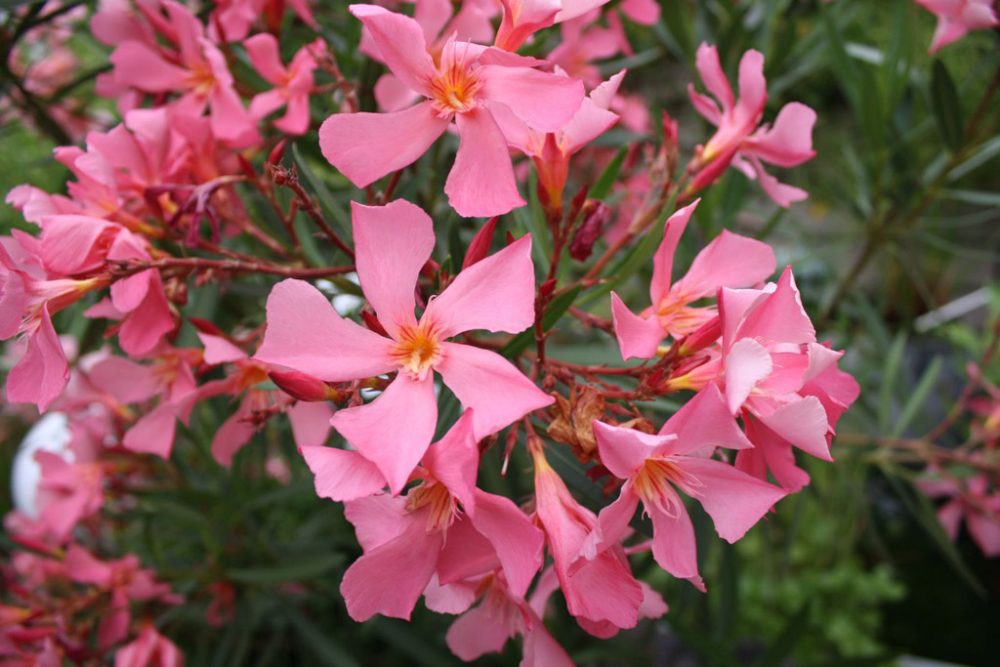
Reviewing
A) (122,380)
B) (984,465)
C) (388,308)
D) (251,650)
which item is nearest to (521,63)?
(388,308)

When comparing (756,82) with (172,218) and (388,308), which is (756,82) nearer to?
(388,308)

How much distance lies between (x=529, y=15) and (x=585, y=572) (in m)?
0.35

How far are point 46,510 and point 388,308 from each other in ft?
2.25

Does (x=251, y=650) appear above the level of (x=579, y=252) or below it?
below

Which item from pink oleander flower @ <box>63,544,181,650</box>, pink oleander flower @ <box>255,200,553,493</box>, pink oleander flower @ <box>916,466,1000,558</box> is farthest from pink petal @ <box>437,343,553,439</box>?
pink oleander flower @ <box>916,466,1000,558</box>

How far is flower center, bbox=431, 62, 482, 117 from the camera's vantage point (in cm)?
46

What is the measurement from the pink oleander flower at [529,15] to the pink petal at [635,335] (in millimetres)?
190

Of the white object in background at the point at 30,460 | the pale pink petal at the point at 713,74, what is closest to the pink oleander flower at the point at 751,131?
the pale pink petal at the point at 713,74

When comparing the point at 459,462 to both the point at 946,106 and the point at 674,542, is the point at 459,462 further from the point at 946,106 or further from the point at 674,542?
the point at 946,106

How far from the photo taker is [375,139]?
1.51 ft

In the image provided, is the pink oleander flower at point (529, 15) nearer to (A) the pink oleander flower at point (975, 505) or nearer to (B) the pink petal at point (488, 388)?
(B) the pink petal at point (488, 388)

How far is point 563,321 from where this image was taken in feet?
2.37

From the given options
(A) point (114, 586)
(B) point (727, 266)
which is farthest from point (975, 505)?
(A) point (114, 586)

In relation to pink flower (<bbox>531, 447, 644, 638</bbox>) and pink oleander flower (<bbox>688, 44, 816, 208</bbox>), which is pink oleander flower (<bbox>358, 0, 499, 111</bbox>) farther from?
pink flower (<bbox>531, 447, 644, 638</bbox>)
